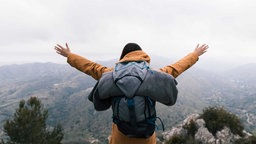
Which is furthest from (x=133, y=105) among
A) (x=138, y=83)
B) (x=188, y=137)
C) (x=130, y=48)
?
(x=188, y=137)

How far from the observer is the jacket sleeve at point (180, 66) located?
466 cm

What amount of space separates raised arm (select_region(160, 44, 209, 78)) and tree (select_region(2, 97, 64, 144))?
37.6 metres

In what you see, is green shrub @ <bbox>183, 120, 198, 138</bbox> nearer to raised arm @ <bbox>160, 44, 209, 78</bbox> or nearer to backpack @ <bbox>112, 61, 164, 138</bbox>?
raised arm @ <bbox>160, 44, 209, 78</bbox>

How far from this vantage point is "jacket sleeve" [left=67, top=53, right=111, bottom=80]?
15.9 feet

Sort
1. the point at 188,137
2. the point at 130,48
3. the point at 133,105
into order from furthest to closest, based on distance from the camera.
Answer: the point at 188,137
the point at 130,48
the point at 133,105

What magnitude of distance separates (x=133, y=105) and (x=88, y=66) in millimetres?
1407

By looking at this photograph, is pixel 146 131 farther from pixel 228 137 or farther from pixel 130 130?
pixel 228 137

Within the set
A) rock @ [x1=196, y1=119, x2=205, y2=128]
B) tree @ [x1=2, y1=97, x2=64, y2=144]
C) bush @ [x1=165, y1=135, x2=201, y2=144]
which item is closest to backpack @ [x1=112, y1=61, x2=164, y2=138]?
tree @ [x1=2, y1=97, x2=64, y2=144]

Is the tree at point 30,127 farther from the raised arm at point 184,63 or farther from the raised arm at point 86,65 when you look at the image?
the raised arm at point 184,63

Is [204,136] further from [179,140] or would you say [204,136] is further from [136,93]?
[136,93]

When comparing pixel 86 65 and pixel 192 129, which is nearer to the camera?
pixel 86 65

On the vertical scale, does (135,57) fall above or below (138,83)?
above

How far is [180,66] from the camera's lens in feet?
16.0

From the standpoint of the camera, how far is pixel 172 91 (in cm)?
419
